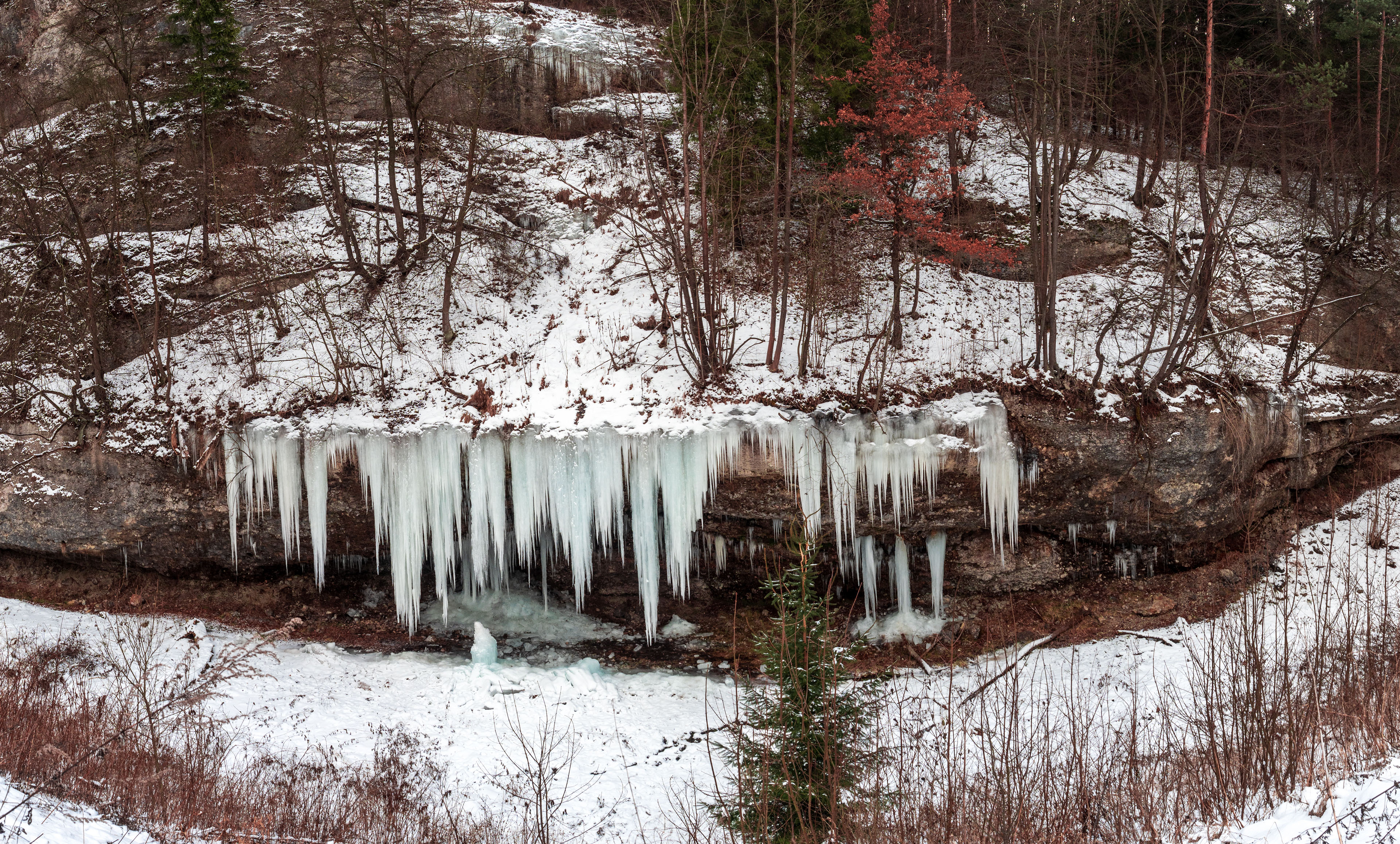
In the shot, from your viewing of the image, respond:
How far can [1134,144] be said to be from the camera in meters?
17.6

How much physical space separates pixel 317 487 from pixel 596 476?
3851 millimetres

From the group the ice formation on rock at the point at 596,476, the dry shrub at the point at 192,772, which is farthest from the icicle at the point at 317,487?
the dry shrub at the point at 192,772

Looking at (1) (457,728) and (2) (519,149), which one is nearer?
(1) (457,728)

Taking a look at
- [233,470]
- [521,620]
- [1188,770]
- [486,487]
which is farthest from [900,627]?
[233,470]

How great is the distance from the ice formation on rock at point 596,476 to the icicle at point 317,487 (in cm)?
2

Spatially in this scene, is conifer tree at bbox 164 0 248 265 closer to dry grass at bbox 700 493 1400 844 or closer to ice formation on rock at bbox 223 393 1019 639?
ice formation on rock at bbox 223 393 1019 639

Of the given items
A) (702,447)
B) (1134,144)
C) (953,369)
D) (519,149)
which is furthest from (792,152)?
(1134,144)

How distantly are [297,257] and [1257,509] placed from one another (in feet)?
53.3

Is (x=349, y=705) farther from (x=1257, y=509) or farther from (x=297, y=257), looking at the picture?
(x=1257, y=509)

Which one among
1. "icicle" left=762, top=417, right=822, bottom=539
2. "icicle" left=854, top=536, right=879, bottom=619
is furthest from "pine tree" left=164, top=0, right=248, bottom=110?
"icicle" left=854, top=536, right=879, bottom=619

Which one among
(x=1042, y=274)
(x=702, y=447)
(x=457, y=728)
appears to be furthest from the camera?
(x=1042, y=274)

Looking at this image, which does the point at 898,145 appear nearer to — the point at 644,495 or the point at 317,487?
the point at 644,495

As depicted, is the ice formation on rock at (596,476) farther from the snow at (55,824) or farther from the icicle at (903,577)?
the snow at (55,824)

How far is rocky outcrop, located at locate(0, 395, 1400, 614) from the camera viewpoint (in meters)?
9.96
